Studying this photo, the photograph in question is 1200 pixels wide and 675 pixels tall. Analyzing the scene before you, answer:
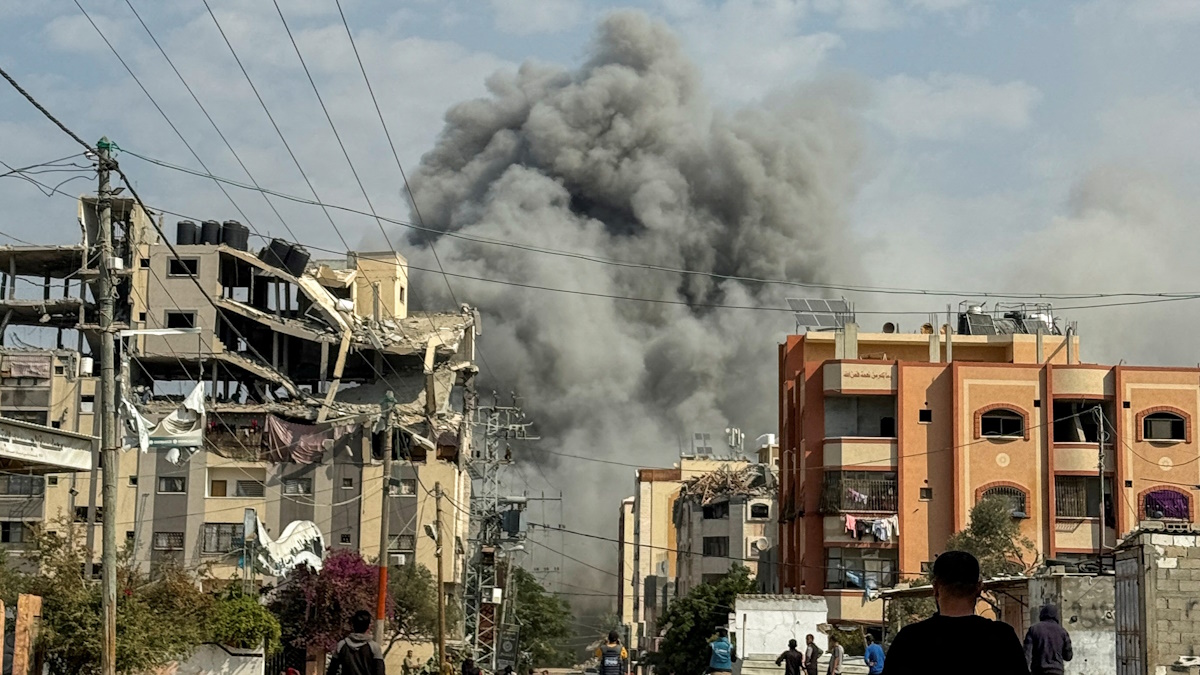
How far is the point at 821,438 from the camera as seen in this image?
7438cm

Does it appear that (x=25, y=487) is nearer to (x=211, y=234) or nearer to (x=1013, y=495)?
(x=211, y=234)

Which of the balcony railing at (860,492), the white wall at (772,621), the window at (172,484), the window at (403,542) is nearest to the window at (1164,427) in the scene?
the balcony railing at (860,492)

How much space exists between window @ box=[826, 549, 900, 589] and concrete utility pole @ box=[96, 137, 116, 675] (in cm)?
4803

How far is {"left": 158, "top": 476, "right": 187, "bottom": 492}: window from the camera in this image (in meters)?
84.0

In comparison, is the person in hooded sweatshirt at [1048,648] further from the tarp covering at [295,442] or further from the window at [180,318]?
the window at [180,318]

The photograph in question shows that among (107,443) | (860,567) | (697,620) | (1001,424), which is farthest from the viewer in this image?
(697,620)

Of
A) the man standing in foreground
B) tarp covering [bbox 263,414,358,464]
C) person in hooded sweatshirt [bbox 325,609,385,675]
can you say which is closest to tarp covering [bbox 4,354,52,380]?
tarp covering [bbox 263,414,358,464]

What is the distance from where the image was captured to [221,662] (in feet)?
130

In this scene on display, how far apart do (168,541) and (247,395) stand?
39.6ft

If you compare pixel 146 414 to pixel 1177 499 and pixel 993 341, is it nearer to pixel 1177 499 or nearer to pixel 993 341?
pixel 993 341

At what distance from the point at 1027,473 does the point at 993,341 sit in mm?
11056

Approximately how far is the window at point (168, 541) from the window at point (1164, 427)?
47.3m

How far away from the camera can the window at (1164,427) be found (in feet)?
240

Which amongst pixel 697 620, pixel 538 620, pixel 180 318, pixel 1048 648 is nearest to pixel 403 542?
pixel 697 620
